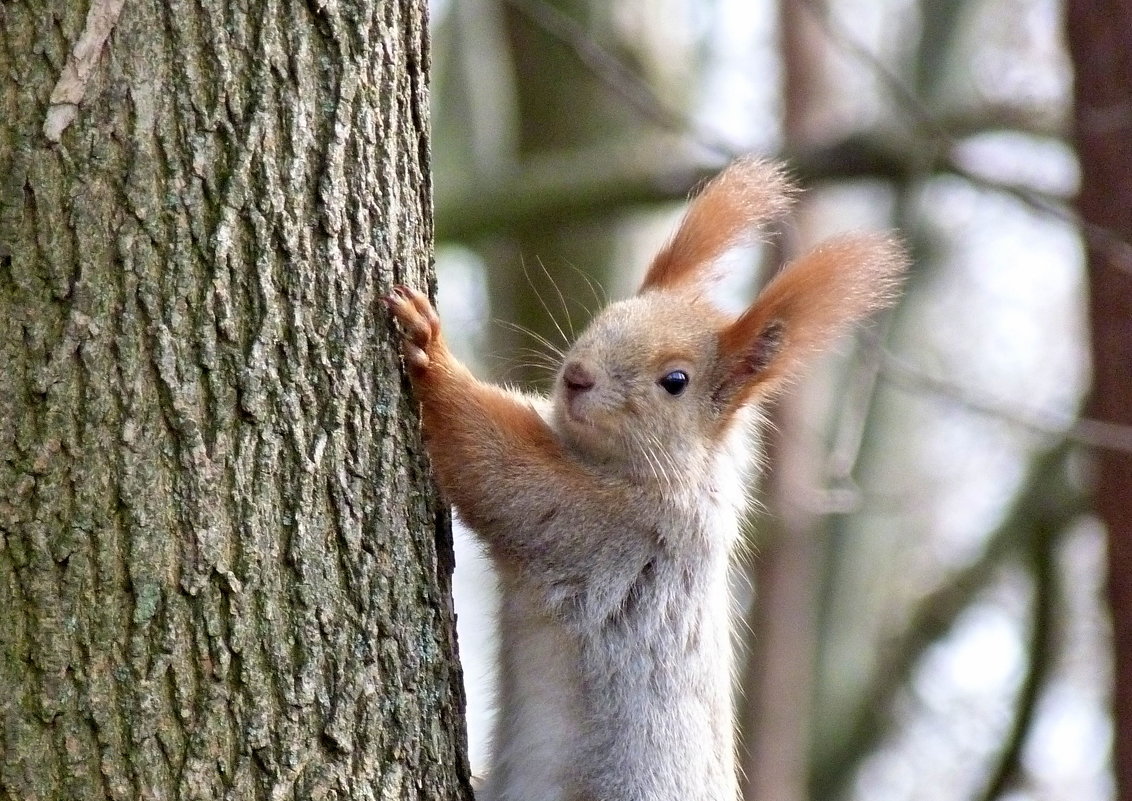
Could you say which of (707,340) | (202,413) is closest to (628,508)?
(707,340)

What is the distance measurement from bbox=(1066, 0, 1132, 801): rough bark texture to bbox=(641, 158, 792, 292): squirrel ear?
1999mm

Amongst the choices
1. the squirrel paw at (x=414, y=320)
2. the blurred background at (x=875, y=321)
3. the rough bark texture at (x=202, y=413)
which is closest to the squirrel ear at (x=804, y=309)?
the squirrel paw at (x=414, y=320)

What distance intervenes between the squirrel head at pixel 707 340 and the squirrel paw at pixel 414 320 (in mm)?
589

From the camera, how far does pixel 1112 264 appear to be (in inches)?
193

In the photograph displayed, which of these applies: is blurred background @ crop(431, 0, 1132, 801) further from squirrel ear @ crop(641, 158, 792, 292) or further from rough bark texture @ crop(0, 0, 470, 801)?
rough bark texture @ crop(0, 0, 470, 801)

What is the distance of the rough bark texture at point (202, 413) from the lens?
2.13m

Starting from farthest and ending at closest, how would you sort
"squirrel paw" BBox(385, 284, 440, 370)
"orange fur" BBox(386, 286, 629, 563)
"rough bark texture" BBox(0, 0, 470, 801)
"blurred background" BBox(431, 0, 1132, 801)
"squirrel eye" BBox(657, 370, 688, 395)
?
1. "blurred background" BBox(431, 0, 1132, 801)
2. "squirrel eye" BBox(657, 370, 688, 395)
3. "orange fur" BBox(386, 286, 629, 563)
4. "squirrel paw" BBox(385, 284, 440, 370)
5. "rough bark texture" BBox(0, 0, 470, 801)

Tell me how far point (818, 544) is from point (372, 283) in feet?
20.7

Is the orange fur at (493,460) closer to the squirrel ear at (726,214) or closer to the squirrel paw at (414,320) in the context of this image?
the squirrel paw at (414,320)

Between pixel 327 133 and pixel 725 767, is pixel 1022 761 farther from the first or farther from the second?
pixel 327 133

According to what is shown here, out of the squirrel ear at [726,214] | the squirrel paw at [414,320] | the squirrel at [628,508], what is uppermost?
the squirrel ear at [726,214]

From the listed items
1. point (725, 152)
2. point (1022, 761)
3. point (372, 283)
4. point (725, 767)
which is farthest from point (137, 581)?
point (1022, 761)

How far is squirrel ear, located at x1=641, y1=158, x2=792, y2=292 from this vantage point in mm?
3451

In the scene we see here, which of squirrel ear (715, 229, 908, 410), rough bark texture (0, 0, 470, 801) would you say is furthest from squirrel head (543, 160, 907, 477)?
rough bark texture (0, 0, 470, 801)
